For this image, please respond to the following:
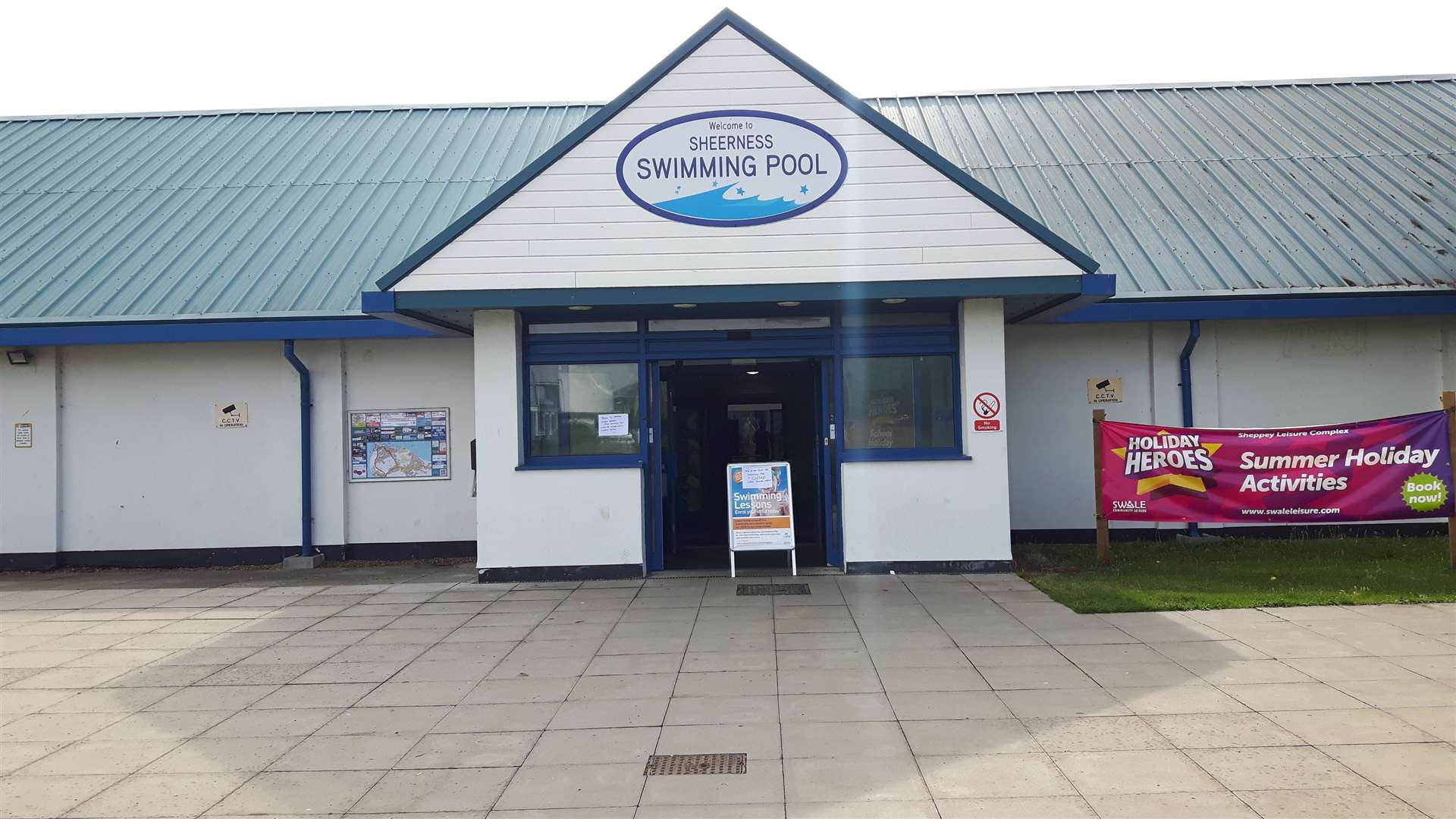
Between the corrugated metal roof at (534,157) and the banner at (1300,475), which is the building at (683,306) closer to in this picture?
the corrugated metal roof at (534,157)

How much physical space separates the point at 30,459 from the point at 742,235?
10325 millimetres

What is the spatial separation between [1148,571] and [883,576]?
2881mm

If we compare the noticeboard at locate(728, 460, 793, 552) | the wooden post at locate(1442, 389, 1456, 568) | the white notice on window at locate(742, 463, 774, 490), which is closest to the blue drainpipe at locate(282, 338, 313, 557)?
the noticeboard at locate(728, 460, 793, 552)

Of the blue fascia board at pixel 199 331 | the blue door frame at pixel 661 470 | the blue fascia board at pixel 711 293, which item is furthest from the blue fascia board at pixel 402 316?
the blue door frame at pixel 661 470

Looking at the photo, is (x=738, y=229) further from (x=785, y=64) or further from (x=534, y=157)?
(x=534, y=157)

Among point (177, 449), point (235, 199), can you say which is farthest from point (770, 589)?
point (235, 199)

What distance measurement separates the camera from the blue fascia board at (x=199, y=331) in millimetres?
12703

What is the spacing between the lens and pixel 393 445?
13.5 m

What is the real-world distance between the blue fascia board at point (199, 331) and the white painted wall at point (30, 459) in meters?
0.79

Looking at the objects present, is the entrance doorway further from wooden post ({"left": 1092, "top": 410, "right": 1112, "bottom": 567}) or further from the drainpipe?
the drainpipe

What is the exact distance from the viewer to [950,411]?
11336mm

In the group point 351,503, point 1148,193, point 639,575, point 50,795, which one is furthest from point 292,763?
point 1148,193

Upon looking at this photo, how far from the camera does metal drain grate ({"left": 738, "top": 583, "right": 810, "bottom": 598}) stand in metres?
10.3

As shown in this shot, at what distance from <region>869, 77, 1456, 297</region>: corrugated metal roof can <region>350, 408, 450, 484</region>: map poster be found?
29.6 ft
